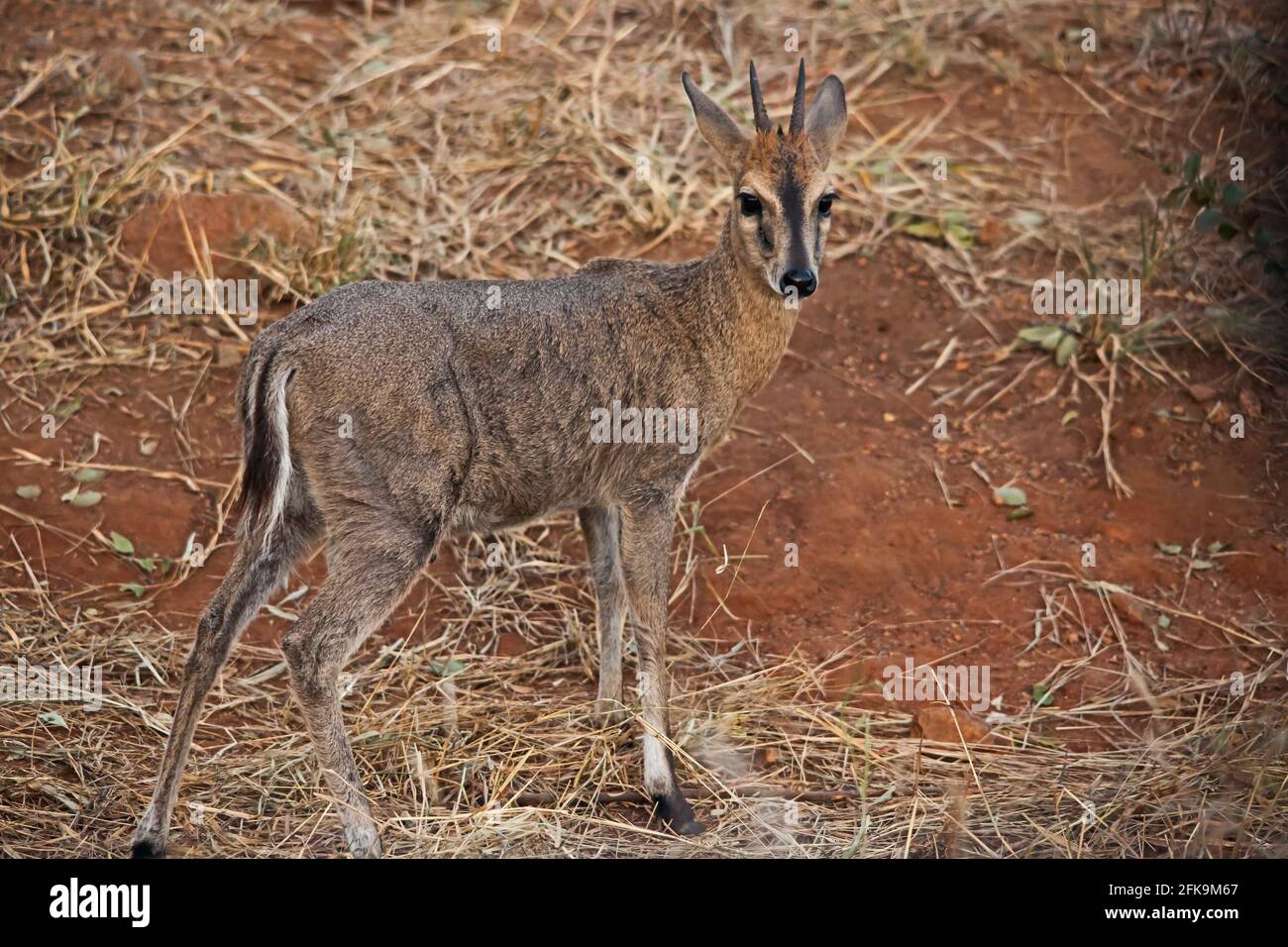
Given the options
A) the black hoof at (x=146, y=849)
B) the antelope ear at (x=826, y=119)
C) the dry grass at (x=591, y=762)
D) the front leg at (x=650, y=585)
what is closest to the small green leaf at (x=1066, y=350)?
the dry grass at (x=591, y=762)

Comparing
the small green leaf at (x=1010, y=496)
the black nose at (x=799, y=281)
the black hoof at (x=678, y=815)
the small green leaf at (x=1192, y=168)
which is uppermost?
the small green leaf at (x=1192, y=168)

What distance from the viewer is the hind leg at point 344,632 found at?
613cm

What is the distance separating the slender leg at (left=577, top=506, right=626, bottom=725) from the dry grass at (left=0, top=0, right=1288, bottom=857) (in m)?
0.21

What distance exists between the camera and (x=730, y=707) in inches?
288

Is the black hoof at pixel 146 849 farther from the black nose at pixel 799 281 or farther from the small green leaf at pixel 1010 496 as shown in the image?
the small green leaf at pixel 1010 496

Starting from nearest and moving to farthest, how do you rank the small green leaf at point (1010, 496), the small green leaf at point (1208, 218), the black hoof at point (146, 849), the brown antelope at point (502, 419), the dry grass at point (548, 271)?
the black hoof at point (146, 849) → the brown antelope at point (502, 419) → the dry grass at point (548, 271) → the small green leaf at point (1010, 496) → the small green leaf at point (1208, 218)

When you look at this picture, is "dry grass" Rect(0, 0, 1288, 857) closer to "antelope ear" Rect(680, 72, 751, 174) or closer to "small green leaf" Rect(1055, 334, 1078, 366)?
"small green leaf" Rect(1055, 334, 1078, 366)

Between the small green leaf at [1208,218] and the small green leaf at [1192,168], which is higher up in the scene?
the small green leaf at [1192,168]

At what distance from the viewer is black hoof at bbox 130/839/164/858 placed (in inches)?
239

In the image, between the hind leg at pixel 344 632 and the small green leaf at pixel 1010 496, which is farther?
the small green leaf at pixel 1010 496

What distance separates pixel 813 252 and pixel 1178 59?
232 inches

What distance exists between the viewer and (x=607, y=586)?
732 centimetres

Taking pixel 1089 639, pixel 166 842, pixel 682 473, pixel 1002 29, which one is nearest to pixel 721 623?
pixel 682 473

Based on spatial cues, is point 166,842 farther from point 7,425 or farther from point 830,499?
point 830,499
